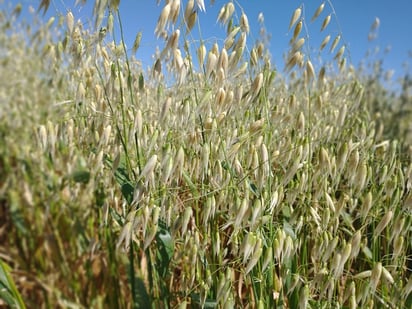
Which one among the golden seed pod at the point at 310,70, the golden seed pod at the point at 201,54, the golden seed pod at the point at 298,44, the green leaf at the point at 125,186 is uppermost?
the golden seed pod at the point at 298,44

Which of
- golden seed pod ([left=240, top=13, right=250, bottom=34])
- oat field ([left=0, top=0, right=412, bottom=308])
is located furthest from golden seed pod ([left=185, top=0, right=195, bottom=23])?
golden seed pod ([left=240, top=13, right=250, bottom=34])

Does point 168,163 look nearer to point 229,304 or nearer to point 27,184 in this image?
point 229,304

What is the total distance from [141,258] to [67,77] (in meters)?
0.59

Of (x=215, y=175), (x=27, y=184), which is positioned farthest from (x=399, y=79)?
(x=215, y=175)

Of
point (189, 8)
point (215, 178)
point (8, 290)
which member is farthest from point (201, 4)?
point (8, 290)

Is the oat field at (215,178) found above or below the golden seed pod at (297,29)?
below

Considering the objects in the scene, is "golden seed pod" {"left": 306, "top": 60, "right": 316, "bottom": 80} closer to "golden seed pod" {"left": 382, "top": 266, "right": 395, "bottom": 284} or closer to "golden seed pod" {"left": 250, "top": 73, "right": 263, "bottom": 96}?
"golden seed pod" {"left": 250, "top": 73, "right": 263, "bottom": 96}

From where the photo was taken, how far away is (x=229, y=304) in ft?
2.22

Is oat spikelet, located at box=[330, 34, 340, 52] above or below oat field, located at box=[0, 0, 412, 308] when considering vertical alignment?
above

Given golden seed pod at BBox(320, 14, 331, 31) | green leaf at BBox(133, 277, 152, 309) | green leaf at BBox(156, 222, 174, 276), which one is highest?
golden seed pod at BBox(320, 14, 331, 31)

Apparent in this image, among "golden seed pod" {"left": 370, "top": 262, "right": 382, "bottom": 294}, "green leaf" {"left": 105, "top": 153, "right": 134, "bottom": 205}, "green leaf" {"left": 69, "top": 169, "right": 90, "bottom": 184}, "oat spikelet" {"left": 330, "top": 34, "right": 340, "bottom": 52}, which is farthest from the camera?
"green leaf" {"left": 69, "top": 169, "right": 90, "bottom": 184}

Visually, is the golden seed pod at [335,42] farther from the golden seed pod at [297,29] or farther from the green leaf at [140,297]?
the green leaf at [140,297]

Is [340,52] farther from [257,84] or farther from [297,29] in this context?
[257,84]

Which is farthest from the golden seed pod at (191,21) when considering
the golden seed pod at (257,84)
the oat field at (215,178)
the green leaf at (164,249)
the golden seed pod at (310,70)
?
the green leaf at (164,249)
